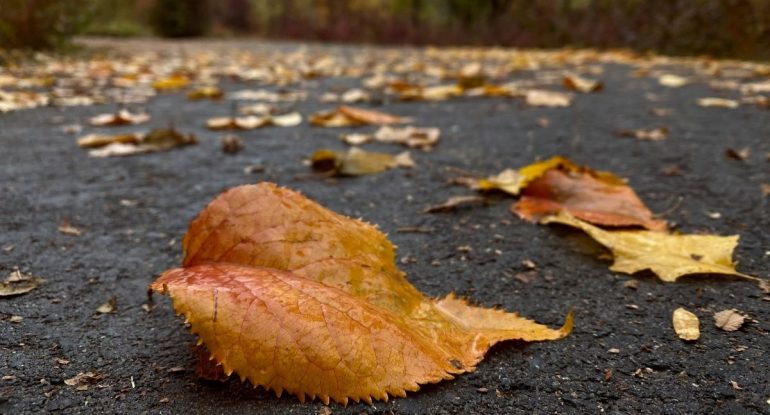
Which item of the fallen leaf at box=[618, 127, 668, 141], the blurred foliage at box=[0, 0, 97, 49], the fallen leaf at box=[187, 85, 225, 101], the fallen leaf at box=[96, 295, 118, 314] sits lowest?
the fallen leaf at box=[187, 85, 225, 101]

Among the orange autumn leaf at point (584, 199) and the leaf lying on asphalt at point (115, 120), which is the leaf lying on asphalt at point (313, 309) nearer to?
the orange autumn leaf at point (584, 199)

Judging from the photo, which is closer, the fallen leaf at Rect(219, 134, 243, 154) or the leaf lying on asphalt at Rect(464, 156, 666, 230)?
the leaf lying on asphalt at Rect(464, 156, 666, 230)

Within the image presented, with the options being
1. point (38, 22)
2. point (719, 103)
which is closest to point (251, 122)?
point (719, 103)

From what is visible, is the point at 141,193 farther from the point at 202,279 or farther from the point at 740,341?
the point at 740,341

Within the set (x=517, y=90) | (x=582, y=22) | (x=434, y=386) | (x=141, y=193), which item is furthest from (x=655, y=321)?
(x=582, y=22)

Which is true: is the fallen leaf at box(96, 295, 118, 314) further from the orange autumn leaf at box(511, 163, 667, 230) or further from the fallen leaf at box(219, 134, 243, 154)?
the fallen leaf at box(219, 134, 243, 154)

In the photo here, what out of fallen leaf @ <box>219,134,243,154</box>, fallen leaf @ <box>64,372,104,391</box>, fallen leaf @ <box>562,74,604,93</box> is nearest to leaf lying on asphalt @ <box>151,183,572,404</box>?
fallen leaf @ <box>64,372,104,391</box>
